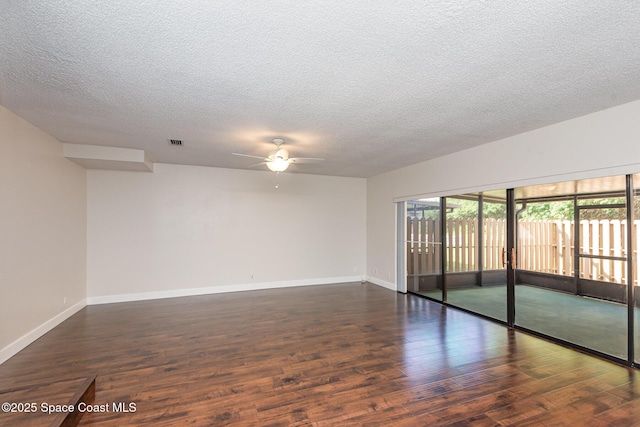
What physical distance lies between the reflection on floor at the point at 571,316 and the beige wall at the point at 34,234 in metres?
6.28

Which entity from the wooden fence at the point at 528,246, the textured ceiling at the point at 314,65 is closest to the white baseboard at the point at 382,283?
the wooden fence at the point at 528,246

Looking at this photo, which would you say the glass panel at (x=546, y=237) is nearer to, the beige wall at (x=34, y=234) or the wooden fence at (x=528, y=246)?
the wooden fence at (x=528, y=246)

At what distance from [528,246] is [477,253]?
88 cm

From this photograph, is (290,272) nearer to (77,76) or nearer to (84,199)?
(84,199)

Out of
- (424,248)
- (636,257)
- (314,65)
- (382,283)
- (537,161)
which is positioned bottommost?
(382,283)

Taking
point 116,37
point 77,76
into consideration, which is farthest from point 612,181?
point 77,76

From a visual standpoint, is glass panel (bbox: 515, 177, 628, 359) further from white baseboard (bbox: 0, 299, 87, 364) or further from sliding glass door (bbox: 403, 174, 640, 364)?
white baseboard (bbox: 0, 299, 87, 364)

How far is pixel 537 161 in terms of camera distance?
365cm

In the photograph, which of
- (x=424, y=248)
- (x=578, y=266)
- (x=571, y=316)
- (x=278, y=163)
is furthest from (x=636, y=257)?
(x=278, y=163)

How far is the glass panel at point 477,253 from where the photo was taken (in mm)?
4355

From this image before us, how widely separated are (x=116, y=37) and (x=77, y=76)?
85 cm

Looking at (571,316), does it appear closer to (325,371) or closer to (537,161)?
(537,161)

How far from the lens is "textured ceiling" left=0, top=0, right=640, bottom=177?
167 centimetres

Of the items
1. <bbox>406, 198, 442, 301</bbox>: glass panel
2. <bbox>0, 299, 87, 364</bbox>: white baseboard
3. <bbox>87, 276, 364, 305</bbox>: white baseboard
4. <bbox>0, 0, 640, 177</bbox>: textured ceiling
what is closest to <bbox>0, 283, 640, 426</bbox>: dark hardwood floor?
<bbox>0, 299, 87, 364</bbox>: white baseboard
